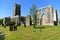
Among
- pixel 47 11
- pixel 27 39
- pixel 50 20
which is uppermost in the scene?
pixel 47 11

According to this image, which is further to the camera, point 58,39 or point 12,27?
point 12,27

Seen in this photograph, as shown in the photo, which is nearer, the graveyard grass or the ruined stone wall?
the graveyard grass

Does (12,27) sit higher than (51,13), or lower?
lower

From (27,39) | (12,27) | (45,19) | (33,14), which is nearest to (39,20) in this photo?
(45,19)

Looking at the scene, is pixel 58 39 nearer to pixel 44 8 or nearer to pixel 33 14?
pixel 33 14

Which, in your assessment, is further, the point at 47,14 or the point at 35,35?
the point at 47,14

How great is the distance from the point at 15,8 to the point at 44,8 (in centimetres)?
3235

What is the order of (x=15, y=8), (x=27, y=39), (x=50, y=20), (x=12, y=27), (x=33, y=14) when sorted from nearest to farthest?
1. (x=27, y=39)
2. (x=12, y=27)
3. (x=33, y=14)
4. (x=50, y=20)
5. (x=15, y=8)

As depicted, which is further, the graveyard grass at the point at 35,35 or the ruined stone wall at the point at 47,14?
the ruined stone wall at the point at 47,14

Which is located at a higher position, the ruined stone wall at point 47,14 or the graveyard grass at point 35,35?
the ruined stone wall at point 47,14

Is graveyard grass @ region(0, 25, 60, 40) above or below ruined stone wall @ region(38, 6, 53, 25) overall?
below

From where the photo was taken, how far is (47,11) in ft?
176

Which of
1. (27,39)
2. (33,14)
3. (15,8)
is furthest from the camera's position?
(15,8)

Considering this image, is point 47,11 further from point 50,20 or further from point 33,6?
point 33,6
